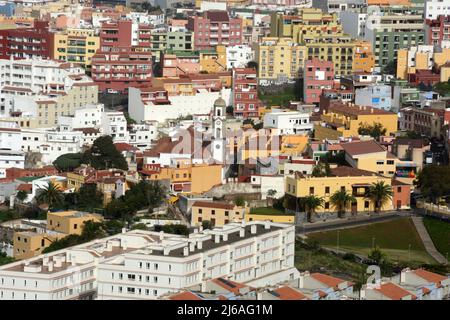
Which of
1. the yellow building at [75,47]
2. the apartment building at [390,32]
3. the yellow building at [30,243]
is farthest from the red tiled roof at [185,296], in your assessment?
the apartment building at [390,32]

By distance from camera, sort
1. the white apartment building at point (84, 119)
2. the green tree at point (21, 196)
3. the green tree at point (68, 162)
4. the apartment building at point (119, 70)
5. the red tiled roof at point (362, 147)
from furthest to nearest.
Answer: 1. the apartment building at point (119, 70)
2. the white apartment building at point (84, 119)
3. the green tree at point (68, 162)
4. the red tiled roof at point (362, 147)
5. the green tree at point (21, 196)

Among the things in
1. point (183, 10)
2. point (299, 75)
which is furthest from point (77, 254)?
point (183, 10)

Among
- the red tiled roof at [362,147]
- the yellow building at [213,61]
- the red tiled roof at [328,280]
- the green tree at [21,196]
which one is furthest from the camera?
the yellow building at [213,61]

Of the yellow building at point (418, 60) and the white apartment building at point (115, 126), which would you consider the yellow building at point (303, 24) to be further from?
the white apartment building at point (115, 126)

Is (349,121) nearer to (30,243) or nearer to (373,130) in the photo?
(373,130)

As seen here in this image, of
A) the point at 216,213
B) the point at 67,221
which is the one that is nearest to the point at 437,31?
the point at 216,213
